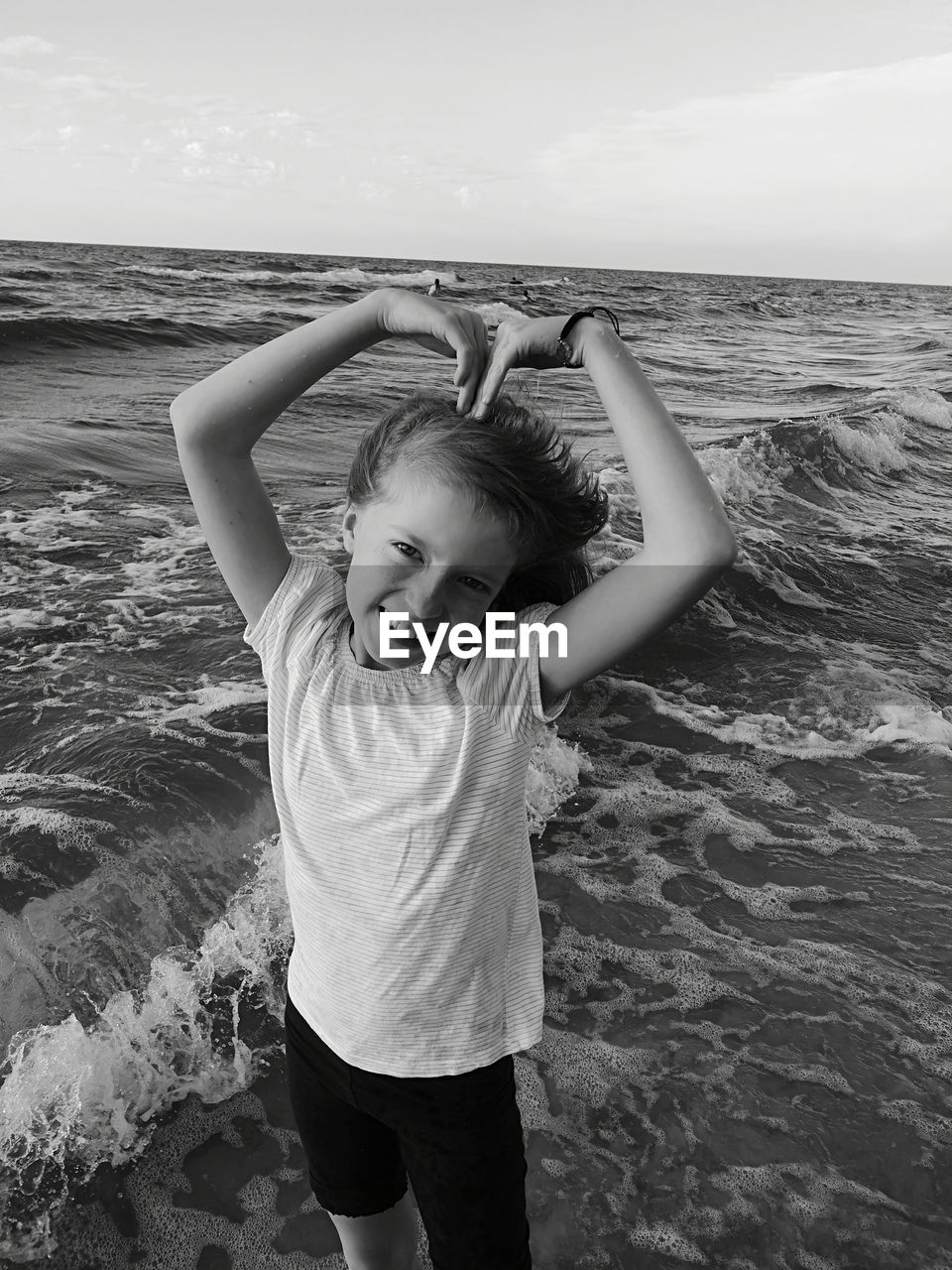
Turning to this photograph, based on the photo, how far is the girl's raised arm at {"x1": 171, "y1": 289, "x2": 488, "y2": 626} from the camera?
1.56m

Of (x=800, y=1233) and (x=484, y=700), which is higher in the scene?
(x=484, y=700)

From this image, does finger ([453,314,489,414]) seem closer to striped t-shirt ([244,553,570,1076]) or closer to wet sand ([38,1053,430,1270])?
striped t-shirt ([244,553,570,1076])

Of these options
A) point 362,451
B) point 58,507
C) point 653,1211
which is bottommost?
point 653,1211

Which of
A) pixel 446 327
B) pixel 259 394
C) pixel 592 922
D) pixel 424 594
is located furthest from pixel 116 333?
pixel 424 594

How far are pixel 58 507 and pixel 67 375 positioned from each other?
652cm

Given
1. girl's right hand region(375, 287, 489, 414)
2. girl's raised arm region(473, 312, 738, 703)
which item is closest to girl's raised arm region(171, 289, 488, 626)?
girl's right hand region(375, 287, 489, 414)

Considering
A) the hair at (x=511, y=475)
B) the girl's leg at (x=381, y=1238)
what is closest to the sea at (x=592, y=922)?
the girl's leg at (x=381, y=1238)

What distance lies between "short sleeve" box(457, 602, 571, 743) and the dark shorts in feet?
1.96

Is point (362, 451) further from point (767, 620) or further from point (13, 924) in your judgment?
point (767, 620)

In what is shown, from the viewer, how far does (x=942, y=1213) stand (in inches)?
96.9

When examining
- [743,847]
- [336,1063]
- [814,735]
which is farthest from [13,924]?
[814,735]

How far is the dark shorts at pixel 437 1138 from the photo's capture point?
162 centimetres
